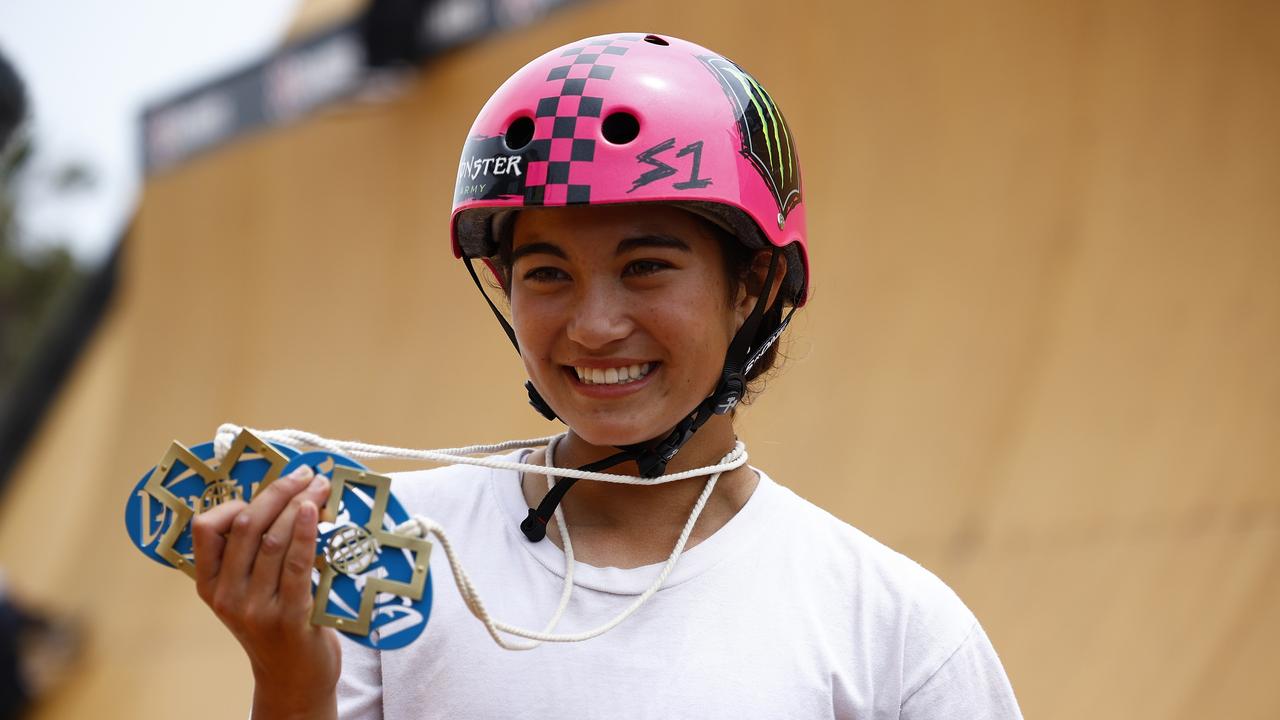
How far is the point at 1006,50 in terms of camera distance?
714 cm

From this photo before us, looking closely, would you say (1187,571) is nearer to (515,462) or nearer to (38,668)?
(515,462)

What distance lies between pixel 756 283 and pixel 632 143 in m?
0.40

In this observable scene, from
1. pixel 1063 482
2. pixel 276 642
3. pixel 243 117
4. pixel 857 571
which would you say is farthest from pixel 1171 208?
pixel 243 117

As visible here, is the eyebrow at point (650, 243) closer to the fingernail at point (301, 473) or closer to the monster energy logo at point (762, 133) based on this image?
the monster energy logo at point (762, 133)

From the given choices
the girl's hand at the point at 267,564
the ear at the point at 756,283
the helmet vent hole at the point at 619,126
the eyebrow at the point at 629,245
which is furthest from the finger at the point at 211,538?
the ear at the point at 756,283

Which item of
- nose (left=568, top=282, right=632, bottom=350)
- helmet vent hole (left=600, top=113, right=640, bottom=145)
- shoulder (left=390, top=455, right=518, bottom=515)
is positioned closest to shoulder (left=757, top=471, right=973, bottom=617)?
nose (left=568, top=282, right=632, bottom=350)

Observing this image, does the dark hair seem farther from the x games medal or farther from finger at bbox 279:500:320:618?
finger at bbox 279:500:320:618

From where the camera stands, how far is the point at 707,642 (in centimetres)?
208

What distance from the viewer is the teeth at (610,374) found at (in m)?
2.15

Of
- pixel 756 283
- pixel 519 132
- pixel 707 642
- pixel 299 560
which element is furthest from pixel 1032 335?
pixel 299 560

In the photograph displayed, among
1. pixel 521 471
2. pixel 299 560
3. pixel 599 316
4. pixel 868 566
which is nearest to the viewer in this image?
pixel 299 560

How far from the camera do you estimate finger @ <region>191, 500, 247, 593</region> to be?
1.74 m

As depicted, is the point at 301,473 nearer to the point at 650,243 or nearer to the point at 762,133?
the point at 650,243

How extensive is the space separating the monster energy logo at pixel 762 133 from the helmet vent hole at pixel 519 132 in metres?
0.34
